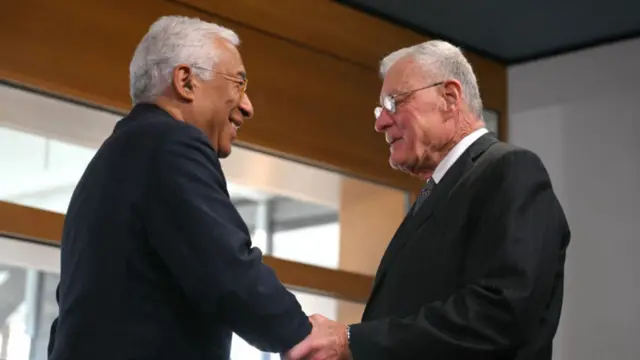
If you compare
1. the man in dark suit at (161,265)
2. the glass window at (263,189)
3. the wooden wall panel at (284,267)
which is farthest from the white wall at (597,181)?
the man in dark suit at (161,265)

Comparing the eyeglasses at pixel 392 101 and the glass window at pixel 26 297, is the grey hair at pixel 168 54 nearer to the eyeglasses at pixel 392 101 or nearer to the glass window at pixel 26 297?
the eyeglasses at pixel 392 101

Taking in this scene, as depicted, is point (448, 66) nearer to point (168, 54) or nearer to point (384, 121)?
point (384, 121)

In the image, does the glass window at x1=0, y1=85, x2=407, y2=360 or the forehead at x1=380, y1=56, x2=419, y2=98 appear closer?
the forehead at x1=380, y1=56, x2=419, y2=98

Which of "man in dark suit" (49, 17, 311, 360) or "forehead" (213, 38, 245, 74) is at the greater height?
"forehead" (213, 38, 245, 74)

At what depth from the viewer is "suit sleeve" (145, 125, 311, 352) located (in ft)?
5.42

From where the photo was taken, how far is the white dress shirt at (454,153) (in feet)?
6.60

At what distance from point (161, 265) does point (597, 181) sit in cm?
254

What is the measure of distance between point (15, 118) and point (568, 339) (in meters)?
2.11

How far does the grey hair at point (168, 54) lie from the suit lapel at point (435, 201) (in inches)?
17.8

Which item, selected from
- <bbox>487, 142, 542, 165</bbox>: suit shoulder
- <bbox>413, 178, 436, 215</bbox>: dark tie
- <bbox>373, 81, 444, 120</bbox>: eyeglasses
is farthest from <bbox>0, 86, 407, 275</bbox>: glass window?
<bbox>487, 142, 542, 165</bbox>: suit shoulder

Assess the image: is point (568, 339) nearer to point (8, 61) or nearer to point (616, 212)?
point (616, 212)

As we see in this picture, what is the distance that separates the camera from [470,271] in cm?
178

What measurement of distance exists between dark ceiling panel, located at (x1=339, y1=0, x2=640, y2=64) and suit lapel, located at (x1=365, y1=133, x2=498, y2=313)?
1.76m

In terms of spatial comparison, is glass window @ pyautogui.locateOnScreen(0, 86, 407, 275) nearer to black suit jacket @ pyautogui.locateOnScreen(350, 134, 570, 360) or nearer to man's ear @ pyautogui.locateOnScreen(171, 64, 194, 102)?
man's ear @ pyautogui.locateOnScreen(171, 64, 194, 102)
